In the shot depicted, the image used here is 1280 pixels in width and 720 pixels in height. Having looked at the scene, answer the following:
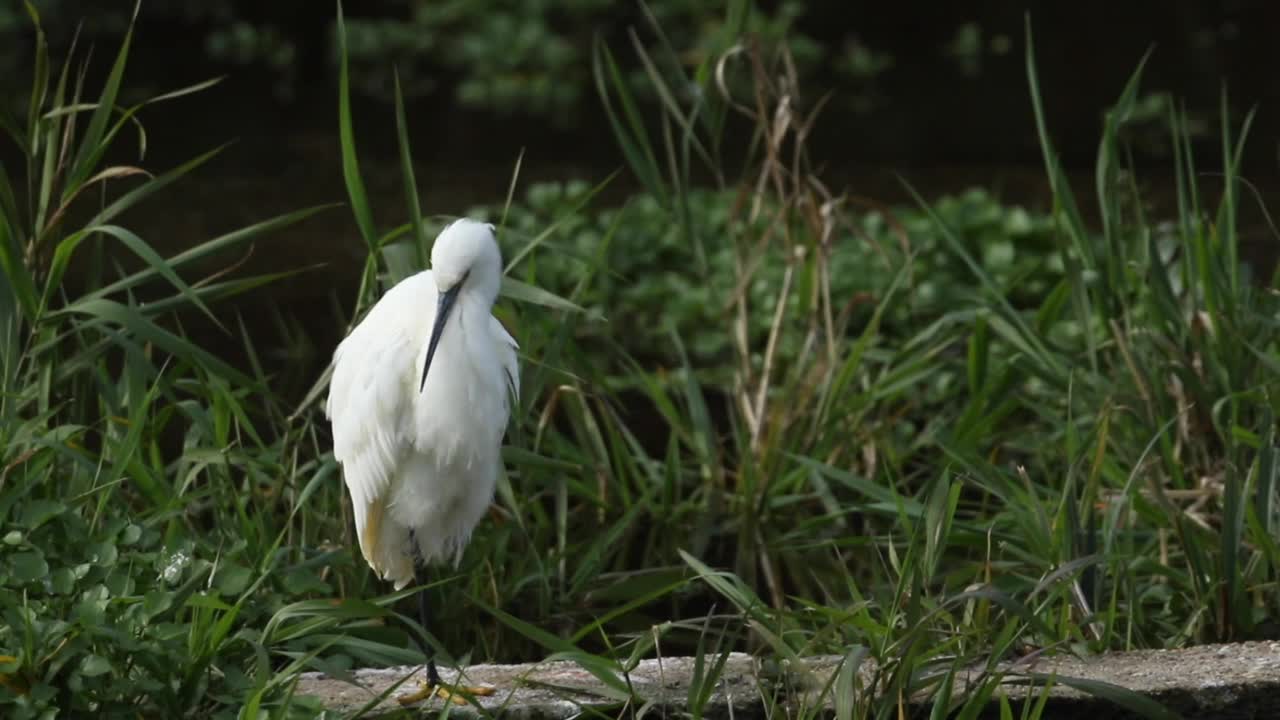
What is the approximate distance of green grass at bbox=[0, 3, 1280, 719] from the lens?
8.02 feet

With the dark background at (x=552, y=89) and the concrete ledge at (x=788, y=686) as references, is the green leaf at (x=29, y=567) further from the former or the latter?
the dark background at (x=552, y=89)

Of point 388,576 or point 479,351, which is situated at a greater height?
point 479,351

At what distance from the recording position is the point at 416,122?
7.97 meters

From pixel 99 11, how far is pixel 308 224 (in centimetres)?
345

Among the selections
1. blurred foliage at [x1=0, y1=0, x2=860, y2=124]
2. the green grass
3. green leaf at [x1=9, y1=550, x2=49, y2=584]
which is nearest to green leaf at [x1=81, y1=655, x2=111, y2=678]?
the green grass

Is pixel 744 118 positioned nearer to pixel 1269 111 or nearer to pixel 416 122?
pixel 416 122

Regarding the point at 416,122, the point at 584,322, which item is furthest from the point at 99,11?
the point at 584,322

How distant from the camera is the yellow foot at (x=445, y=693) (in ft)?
8.21

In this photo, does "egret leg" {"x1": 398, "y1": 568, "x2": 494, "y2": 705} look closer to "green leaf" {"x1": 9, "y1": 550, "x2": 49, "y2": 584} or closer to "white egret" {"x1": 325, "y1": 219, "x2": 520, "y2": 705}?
"white egret" {"x1": 325, "y1": 219, "x2": 520, "y2": 705}

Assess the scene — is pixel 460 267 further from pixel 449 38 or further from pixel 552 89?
pixel 449 38

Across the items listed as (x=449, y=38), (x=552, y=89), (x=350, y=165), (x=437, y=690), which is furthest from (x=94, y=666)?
(x=449, y=38)

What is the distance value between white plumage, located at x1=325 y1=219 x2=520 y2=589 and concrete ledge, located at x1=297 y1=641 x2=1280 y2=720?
0.87 feet

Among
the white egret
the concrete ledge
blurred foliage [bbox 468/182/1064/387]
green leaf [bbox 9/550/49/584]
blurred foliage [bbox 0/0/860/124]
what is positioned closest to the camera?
green leaf [bbox 9/550/49/584]

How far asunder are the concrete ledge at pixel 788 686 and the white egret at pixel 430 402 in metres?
0.07
